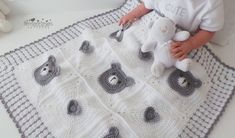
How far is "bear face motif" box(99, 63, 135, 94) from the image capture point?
0.76 metres

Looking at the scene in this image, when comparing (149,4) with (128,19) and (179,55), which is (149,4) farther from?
(179,55)

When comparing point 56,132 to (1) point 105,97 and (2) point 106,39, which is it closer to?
(1) point 105,97

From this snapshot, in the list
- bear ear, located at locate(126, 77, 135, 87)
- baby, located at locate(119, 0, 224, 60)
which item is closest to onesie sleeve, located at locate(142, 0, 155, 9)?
baby, located at locate(119, 0, 224, 60)

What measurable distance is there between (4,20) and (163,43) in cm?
46

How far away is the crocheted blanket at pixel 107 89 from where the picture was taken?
704 millimetres

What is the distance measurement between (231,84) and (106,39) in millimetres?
332

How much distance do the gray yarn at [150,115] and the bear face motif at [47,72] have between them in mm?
223

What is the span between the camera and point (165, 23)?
761mm

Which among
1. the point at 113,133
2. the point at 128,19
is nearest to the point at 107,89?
the point at 113,133

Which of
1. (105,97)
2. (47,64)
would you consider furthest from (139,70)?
(47,64)

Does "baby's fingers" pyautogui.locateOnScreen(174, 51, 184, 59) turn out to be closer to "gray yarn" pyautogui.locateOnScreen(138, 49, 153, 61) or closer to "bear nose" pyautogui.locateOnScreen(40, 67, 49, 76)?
"gray yarn" pyautogui.locateOnScreen(138, 49, 153, 61)

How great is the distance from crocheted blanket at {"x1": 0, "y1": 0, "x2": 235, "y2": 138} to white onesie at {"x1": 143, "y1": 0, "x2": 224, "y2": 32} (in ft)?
0.18

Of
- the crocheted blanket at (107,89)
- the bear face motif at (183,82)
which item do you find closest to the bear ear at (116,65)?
the crocheted blanket at (107,89)

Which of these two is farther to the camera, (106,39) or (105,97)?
(106,39)
